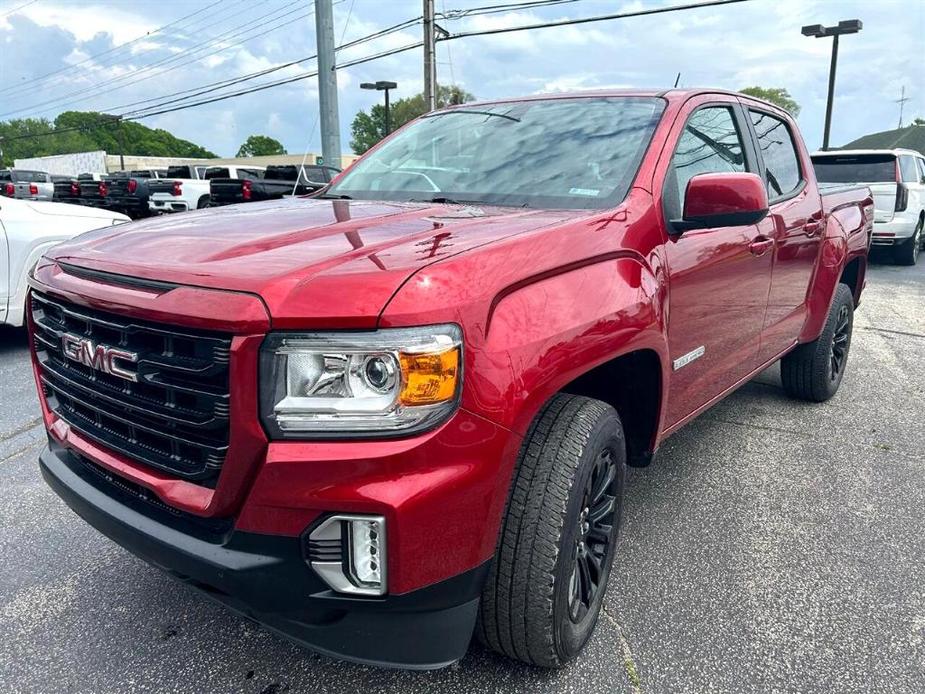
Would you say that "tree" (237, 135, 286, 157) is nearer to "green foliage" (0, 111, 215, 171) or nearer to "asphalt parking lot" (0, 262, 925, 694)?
"green foliage" (0, 111, 215, 171)

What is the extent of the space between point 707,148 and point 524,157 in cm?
84

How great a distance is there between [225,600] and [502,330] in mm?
971

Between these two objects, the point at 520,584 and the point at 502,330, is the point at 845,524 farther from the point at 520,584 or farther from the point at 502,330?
the point at 502,330

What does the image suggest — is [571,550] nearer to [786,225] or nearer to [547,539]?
[547,539]

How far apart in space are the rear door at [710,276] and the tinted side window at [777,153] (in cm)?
20

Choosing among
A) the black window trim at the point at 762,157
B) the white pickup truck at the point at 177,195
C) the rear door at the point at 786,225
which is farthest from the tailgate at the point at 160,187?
the rear door at the point at 786,225

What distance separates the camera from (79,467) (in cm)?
217

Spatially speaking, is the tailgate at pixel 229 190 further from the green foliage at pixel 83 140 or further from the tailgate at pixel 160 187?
the green foliage at pixel 83 140

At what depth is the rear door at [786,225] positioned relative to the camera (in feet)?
11.6

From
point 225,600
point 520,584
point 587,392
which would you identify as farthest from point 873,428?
point 225,600

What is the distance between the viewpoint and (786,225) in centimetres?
359

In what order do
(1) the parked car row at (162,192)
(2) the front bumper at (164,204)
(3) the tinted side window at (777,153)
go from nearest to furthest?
1. (3) the tinted side window at (777,153)
2. (1) the parked car row at (162,192)
3. (2) the front bumper at (164,204)

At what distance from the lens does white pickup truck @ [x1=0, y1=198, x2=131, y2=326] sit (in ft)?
18.8

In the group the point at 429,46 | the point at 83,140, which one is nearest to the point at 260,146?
the point at 83,140
